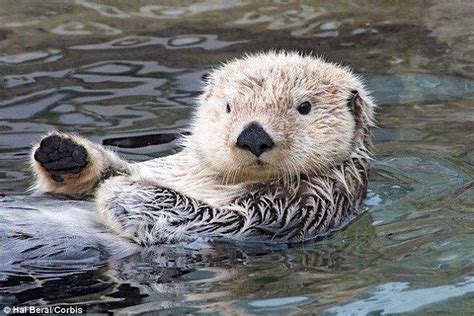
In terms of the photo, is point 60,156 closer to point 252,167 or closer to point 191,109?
point 252,167

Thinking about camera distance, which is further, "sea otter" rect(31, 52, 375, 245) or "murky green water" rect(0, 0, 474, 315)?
"sea otter" rect(31, 52, 375, 245)

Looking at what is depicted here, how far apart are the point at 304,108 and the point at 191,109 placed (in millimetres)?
2228

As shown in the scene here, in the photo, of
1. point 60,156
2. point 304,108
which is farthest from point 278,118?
point 60,156

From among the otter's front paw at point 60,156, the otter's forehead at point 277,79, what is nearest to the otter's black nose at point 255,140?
the otter's forehead at point 277,79

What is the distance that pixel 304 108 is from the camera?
561 cm

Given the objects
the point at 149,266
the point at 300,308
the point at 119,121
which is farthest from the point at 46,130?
the point at 300,308

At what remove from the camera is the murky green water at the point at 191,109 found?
4.63 m

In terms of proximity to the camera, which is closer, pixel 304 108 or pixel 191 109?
pixel 304 108

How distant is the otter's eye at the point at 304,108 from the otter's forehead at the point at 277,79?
0.04 metres

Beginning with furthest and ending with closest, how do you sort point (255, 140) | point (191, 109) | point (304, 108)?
1. point (191, 109)
2. point (304, 108)
3. point (255, 140)

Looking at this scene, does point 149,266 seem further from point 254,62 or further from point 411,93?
point 411,93

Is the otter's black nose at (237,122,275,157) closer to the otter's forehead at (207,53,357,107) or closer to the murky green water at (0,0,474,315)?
the otter's forehead at (207,53,357,107)

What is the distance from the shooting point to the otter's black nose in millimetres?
5137

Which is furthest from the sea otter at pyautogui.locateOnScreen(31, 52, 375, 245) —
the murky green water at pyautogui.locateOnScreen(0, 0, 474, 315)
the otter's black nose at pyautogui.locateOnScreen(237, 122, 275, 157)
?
the murky green water at pyautogui.locateOnScreen(0, 0, 474, 315)
